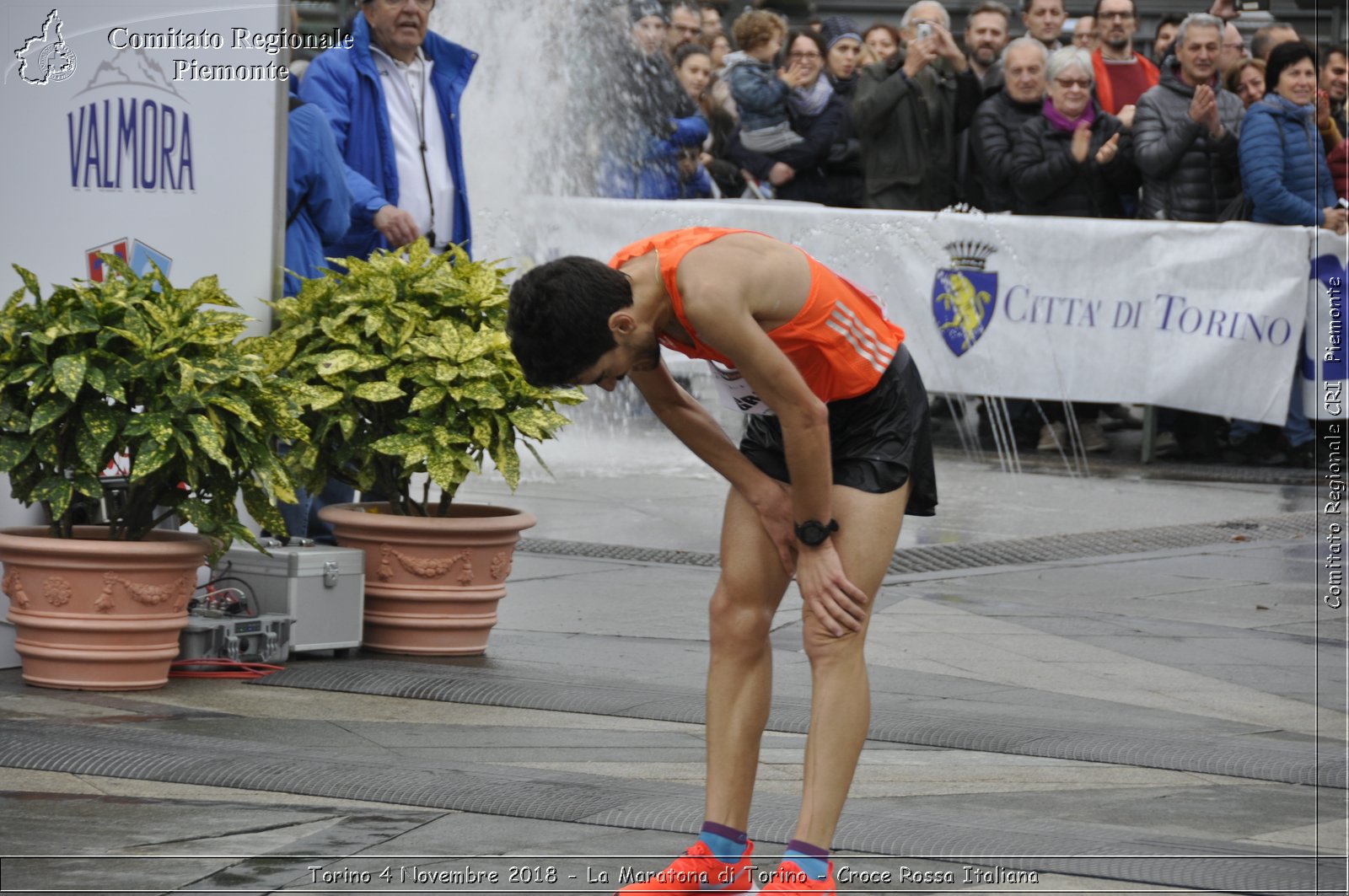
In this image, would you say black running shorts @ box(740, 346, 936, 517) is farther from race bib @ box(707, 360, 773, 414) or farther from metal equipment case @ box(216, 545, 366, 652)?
metal equipment case @ box(216, 545, 366, 652)

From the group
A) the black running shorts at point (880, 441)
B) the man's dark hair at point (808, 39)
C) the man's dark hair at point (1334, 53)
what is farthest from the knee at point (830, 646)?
the man's dark hair at point (1334, 53)

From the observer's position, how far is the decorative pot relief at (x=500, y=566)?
6.70 m

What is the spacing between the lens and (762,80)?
13.1 m

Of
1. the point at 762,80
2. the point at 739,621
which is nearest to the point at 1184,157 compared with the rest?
the point at 762,80

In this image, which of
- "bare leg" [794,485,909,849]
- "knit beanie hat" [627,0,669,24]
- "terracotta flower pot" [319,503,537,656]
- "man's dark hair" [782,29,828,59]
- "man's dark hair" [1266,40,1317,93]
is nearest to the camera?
"bare leg" [794,485,909,849]

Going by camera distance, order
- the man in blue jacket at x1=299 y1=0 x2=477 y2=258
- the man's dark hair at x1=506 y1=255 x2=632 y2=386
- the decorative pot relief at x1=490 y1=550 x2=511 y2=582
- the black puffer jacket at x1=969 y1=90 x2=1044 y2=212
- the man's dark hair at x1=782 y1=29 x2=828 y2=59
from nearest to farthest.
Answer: the man's dark hair at x1=506 y1=255 x2=632 y2=386
the decorative pot relief at x1=490 y1=550 x2=511 y2=582
the man in blue jacket at x1=299 y1=0 x2=477 y2=258
the black puffer jacket at x1=969 y1=90 x2=1044 y2=212
the man's dark hair at x1=782 y1=29 x2=828 y2=59

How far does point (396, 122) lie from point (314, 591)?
2430 millimetres

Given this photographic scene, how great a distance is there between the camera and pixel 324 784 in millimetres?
4688

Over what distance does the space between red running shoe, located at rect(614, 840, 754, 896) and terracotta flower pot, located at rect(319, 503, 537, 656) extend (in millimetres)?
2684

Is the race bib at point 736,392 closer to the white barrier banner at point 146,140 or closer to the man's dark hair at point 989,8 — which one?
the white barrier banner at point 146,140

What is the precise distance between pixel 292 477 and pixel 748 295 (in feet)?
10.00

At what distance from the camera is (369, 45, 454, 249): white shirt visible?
26.3 ft

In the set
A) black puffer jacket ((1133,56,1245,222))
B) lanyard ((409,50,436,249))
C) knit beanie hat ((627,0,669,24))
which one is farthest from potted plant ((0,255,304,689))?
knit beanie hat ((627,0,669,24))

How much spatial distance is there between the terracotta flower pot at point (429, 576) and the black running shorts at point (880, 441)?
8.22 feet
